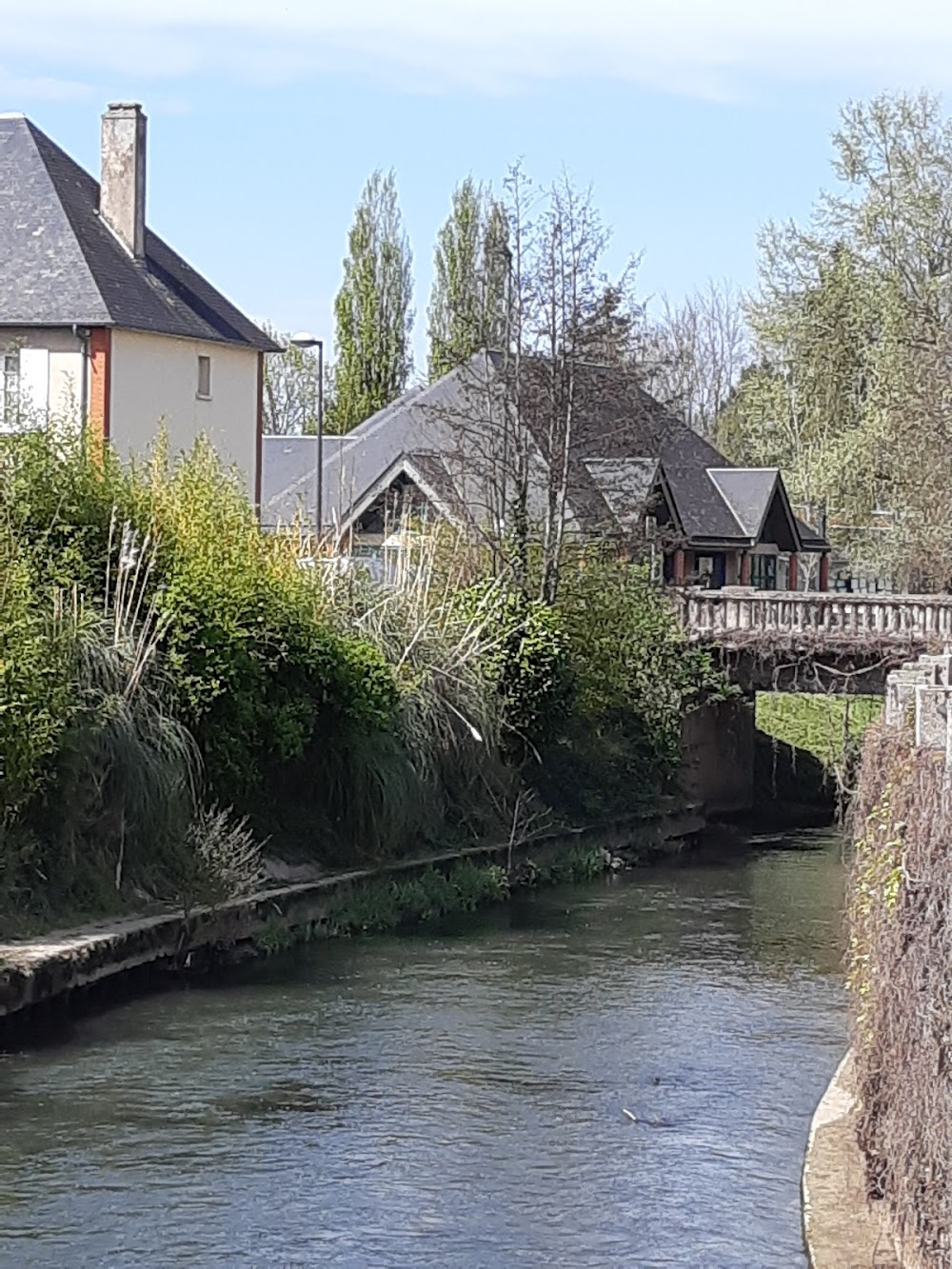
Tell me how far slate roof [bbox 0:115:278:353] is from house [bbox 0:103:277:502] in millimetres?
24

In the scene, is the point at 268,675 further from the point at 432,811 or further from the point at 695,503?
the point at 695,503

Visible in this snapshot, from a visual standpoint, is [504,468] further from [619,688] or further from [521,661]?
[521,661]

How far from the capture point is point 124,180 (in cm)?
3884

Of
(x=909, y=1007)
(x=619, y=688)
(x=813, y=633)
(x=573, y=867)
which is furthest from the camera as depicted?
(x=813, y=633)

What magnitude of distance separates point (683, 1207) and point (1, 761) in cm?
797

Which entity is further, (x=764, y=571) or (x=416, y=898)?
(x=764, y=571)

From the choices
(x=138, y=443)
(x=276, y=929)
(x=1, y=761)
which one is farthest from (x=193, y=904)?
(x=138, y=443)

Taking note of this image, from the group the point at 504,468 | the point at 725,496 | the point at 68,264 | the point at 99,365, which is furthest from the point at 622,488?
the point at 725,496

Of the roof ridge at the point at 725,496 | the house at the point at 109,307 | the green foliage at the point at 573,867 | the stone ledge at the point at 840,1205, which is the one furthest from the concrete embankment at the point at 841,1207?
the roof ridge at the point at 725,496

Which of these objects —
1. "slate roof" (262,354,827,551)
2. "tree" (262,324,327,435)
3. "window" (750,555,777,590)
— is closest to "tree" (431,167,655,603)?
"slate roof" (262,354,827,551)

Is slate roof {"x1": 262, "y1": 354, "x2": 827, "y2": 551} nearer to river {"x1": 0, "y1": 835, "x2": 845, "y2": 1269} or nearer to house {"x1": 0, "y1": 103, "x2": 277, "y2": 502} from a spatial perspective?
house {"x1": 0, "y1": 103, "x2": 277, "y2": 502}

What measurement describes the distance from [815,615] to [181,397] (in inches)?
530

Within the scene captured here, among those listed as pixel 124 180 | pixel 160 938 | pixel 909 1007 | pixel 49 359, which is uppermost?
Result: pixel 124 180

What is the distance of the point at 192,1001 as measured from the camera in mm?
17672
